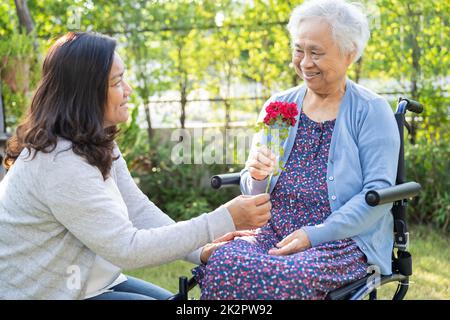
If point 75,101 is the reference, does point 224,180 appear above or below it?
below

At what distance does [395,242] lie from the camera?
2.62 meters

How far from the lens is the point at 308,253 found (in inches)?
92.9

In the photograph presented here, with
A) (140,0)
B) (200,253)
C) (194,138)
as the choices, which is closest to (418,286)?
(200,253)

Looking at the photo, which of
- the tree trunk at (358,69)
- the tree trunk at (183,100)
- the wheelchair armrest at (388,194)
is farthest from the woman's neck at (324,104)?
the tree trunk at (183,100)

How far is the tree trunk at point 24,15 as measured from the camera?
17.0ft

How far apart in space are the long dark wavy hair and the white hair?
0.87 meters

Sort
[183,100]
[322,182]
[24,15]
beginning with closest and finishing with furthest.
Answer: [322,182] → [24,15] → [183,100]

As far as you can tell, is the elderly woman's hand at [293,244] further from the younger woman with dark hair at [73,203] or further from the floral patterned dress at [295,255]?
the younger woman with dark hair at [73,203]

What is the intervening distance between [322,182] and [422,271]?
1995 millimetres

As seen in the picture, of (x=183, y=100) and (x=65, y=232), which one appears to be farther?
(x=183, y=100)

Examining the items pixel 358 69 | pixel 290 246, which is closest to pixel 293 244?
pixel 290 246

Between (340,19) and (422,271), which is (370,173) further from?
(422,271)

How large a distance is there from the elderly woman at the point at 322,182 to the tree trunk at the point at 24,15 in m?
3.06

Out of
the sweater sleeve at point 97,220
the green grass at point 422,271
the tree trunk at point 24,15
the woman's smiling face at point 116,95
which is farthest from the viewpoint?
the tree trunk at point 24,15
